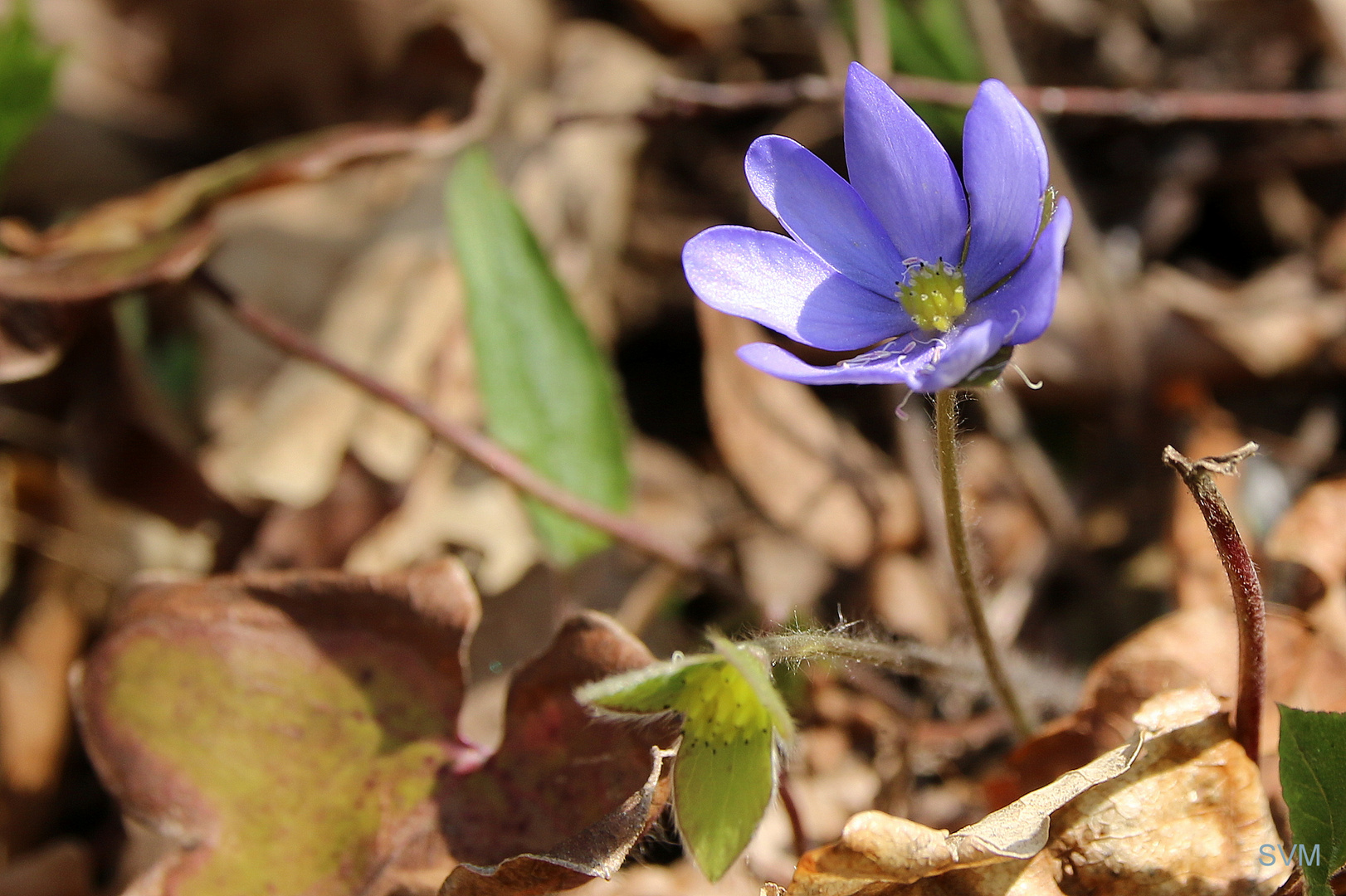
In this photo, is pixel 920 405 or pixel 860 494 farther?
pixel 920 405

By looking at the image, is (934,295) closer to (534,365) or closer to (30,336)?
(534,365)

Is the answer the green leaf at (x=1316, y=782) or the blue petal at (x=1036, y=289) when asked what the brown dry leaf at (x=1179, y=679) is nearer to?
the green leaf at (x=1316, y=782)

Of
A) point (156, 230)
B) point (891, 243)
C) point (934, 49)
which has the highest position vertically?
point (934, 49)

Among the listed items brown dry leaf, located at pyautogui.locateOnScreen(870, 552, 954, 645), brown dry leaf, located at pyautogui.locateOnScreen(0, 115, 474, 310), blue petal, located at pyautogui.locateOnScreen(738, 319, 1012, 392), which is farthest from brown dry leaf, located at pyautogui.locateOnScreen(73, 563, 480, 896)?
brown dry leaf, located at pyautogui.locateOnScreen(870, 552, 954, 645)

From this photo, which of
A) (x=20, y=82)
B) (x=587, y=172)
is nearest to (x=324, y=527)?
(x=20, y=82)

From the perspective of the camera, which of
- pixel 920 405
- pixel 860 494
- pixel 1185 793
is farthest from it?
pixel 920 405

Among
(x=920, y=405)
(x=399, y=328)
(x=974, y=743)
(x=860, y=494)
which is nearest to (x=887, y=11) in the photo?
(x=920, y=405)

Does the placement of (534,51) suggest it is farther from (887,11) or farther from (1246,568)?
(1246,568)
